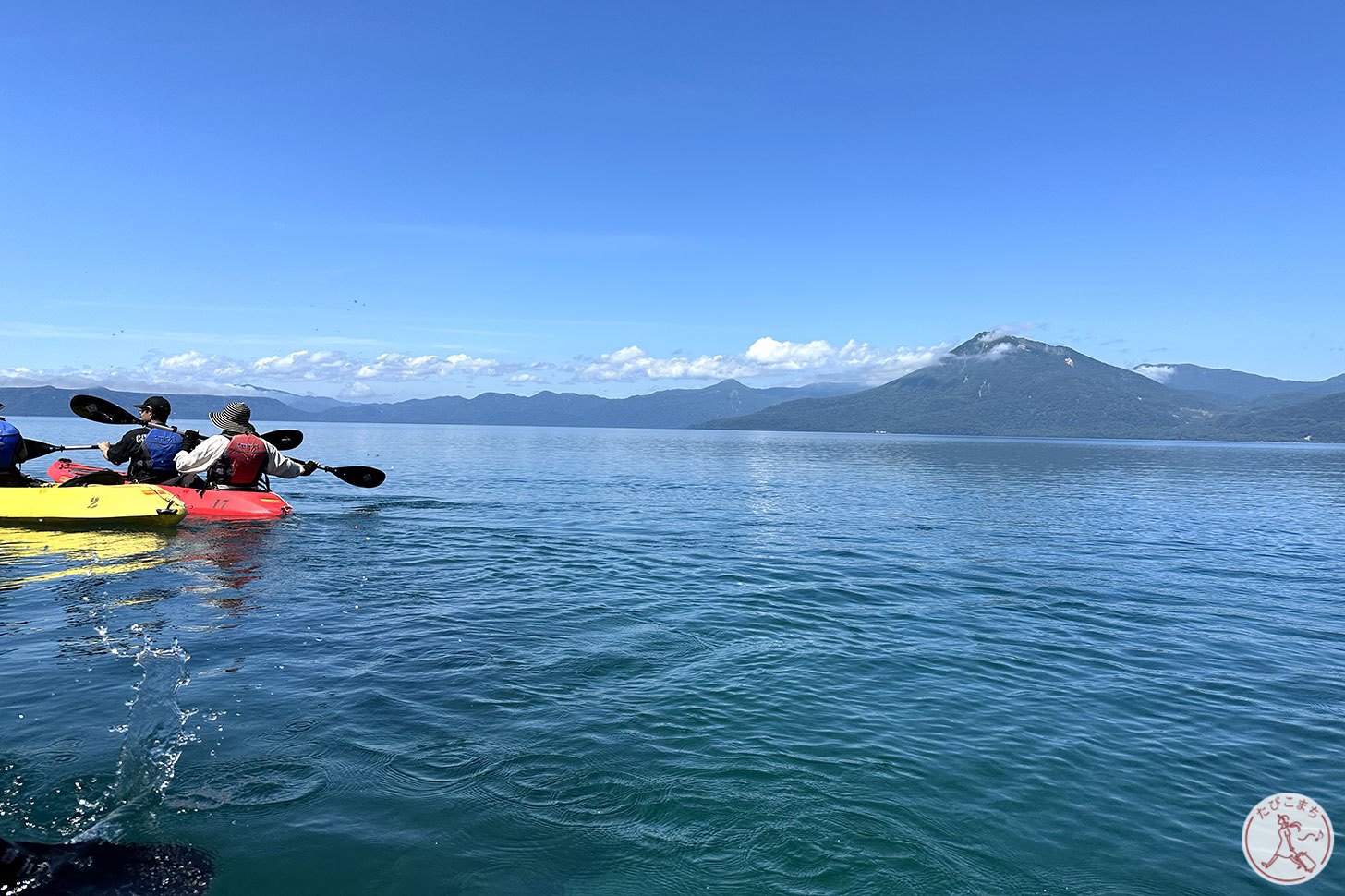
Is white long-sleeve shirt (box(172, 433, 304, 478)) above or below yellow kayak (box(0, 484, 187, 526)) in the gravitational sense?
above

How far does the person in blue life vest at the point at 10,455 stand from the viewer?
22.2 m

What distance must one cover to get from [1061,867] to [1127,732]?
3962mm

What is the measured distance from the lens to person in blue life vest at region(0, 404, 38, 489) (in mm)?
22156

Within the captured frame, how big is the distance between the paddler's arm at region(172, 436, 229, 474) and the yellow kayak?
2746 millimetres

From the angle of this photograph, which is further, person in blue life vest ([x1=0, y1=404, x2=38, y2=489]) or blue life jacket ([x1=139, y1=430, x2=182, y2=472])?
blue life jacket ([x1=139, y1=430, x2=182, y2=472])

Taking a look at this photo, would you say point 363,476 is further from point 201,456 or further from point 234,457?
point 201,456

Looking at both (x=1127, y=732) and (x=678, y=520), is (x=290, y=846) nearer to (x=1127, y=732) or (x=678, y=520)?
(x=1127, y=732)

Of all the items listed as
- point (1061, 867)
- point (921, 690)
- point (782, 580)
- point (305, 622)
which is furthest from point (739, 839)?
point (782, 580)

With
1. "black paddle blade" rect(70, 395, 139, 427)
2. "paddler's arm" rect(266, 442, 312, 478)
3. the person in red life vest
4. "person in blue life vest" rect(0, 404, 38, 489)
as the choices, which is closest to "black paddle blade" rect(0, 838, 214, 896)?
the person in red life vest

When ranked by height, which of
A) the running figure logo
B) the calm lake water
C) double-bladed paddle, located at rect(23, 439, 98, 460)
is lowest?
the running figure logo

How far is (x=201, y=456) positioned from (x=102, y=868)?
22591 mm

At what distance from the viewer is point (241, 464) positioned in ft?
83.1

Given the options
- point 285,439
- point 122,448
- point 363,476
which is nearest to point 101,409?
point 122,448

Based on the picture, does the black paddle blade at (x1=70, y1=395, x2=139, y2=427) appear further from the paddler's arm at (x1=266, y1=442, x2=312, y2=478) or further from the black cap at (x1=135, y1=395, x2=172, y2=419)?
the paddler's arm at (x1=266, y1=442, x2=312, y2=478)
